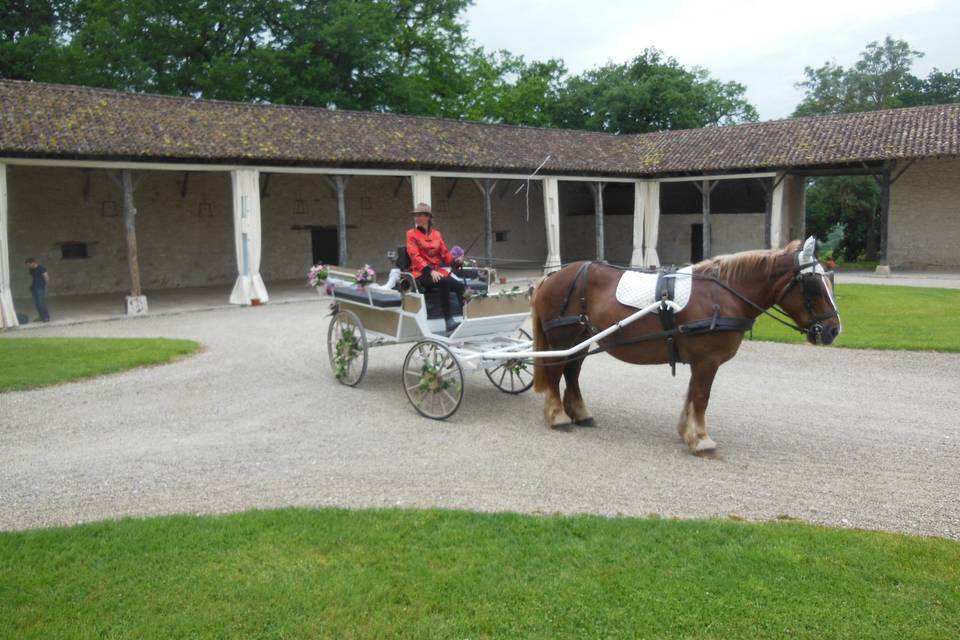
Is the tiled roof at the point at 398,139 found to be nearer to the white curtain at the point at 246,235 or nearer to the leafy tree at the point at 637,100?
the white curtain at the point at 246,235

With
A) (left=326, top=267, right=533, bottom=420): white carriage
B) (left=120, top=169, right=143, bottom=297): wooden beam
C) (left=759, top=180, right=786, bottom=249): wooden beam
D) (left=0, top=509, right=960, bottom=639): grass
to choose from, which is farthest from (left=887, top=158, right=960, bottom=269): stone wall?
(left=0, top=509, right=960, bottom=639): grass

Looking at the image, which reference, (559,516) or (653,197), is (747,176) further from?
(559,516)

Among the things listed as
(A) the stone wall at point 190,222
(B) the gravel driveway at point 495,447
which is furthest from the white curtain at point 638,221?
(B) the gravel driveway at point 495,447

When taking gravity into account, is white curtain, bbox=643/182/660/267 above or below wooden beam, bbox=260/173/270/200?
below

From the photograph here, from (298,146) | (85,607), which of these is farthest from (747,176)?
(85,607)

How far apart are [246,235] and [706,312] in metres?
13.2

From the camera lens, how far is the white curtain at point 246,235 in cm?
1677

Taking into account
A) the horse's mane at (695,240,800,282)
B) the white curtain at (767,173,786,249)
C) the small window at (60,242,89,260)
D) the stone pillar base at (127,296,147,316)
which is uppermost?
the white curtain at (767,173,786,249)

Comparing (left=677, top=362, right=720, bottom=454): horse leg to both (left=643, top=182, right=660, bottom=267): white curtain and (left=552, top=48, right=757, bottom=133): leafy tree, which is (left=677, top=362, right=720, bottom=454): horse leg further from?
(left=552, top=48, right=757, bottom=133): leafy tree

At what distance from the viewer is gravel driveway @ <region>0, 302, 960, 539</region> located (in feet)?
15.8

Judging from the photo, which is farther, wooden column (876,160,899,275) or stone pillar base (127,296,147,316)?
wooden column (876,160,899,275)

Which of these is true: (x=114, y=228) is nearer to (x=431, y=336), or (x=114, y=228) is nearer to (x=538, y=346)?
(x=431, y=336)

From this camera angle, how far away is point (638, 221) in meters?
25.8

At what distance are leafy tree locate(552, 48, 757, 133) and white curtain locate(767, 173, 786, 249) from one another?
14533 mm
